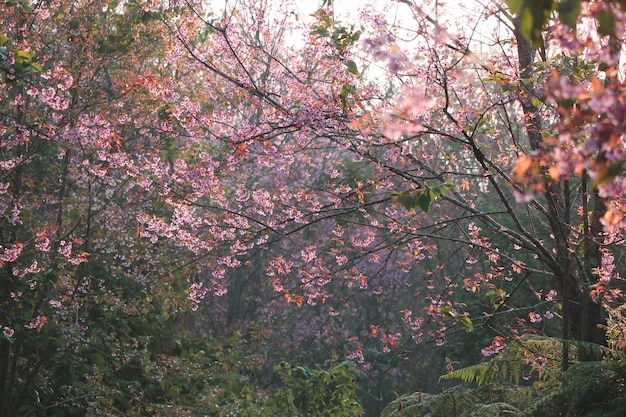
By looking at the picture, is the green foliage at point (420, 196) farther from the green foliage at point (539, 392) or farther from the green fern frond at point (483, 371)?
the green fern frond at point (483, 371)

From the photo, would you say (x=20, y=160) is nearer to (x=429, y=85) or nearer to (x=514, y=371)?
(x=429, y=85)

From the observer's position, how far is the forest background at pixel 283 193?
3.95 m

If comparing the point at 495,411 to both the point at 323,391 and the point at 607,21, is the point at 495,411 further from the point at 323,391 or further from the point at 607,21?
the point at 323,391

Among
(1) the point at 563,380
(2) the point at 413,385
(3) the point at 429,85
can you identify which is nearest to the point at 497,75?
(3) the point at 429,85

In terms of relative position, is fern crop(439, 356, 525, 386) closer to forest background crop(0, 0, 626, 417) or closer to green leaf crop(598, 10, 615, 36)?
forest background crop(0, 0, 626, 417)

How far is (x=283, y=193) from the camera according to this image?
22.1ft

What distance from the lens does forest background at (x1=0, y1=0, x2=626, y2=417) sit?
395 cm

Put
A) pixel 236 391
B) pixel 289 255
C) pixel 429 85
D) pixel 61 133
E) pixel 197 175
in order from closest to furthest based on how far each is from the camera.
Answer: pixel 429 85 → pixel 197 175 → pixel 61 133 → pixel 236 391 → pixel 289 255

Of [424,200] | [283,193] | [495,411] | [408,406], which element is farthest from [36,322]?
[424,200]

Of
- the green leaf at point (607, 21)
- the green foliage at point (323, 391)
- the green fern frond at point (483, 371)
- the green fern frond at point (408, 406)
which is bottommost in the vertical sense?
the green fern frond at point (408, 406)

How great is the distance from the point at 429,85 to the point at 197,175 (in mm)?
2014

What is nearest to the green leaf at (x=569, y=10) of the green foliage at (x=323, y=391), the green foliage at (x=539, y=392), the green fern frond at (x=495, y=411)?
the green foliage at (x=539, y=392)

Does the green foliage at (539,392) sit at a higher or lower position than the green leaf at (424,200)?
lower

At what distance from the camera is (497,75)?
4.25 metres
